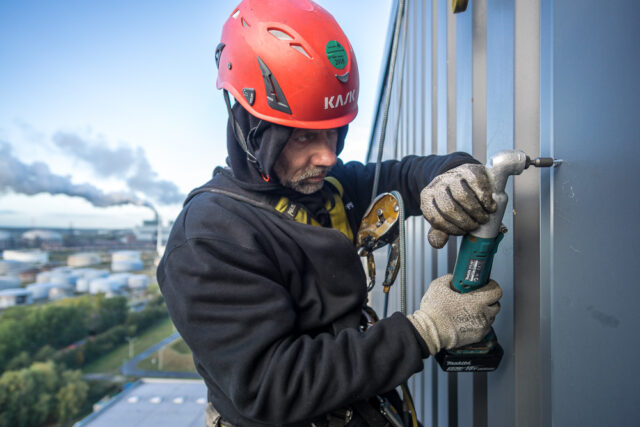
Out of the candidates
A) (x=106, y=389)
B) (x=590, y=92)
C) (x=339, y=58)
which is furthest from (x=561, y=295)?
(x=106, y=389)

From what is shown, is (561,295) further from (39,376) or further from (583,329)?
(39,376)

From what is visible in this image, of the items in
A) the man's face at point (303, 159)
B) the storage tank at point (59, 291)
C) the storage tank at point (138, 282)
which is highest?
the man's face at point (303, 159)

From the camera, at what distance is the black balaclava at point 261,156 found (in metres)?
1.24

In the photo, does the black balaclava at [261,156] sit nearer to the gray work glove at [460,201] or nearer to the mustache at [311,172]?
the mustache at [311,172]

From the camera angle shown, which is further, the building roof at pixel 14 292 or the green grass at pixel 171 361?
the building roof at pixel 14 292

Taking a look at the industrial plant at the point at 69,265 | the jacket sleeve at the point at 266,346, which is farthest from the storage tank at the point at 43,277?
the jacket sleeve at the point at 266,346

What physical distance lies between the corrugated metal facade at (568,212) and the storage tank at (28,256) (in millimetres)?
14394

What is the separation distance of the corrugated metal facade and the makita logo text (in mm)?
531

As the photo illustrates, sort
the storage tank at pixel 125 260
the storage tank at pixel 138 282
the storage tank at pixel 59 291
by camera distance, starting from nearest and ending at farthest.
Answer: the storage tank at pixel 59 291 → the storage tank at pixel 125 260 → the storage tank at pixel 138 282

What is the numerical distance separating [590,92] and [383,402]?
3.99 feet

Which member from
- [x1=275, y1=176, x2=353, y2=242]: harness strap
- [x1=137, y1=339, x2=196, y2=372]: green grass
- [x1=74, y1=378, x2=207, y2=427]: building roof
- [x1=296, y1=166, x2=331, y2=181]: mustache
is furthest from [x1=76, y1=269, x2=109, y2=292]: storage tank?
[x1=296, y1=166, x2=331, y2=181]: mustache

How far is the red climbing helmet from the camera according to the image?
1212mm

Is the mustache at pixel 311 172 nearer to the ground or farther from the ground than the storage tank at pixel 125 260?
farther from the ground

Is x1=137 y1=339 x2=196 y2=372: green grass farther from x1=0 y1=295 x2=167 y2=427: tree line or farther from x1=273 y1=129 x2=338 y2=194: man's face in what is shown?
x1=273 y1=129 x2=338 y2=194: man's face
